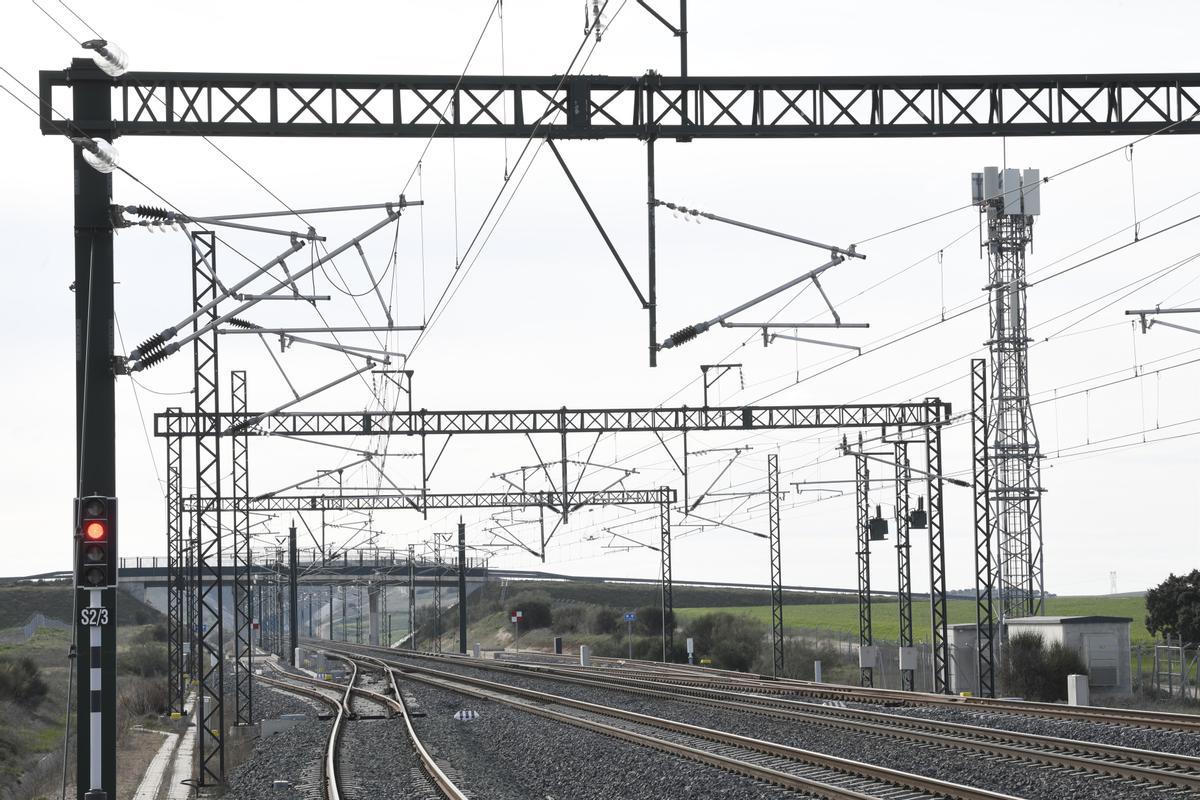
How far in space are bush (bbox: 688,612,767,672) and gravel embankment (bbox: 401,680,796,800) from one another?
36617 mm

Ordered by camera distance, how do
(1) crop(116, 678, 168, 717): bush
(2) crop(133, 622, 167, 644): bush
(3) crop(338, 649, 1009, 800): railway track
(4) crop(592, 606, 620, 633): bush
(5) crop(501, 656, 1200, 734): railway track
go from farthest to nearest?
Result: (2) crop(133, 622, 167, 644): bush, (4) crop(592, 606, 620, 633): bush, (1) crop(116, 678, 168, 717): bush, (5) crop(501, 656, 1200, 734): railway track, (3) crop(338, 649, 1009, 800): railway track

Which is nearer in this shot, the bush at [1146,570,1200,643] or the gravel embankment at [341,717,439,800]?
the gravel embankment at [341,717,439,800]

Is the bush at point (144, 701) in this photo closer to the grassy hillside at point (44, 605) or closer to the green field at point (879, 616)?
the green field at point (879, 616)

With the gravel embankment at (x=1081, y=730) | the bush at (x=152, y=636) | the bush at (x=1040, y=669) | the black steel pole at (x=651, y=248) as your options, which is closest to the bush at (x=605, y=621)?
the bush at (x=152, y=636)

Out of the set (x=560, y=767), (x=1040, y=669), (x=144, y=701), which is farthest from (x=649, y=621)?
(x=560, y=767)

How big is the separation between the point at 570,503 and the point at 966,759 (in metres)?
40.4

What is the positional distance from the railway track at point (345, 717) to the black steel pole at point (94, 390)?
15.5ft

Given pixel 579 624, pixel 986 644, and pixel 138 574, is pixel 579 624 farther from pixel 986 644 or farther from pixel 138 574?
pixel 986 644

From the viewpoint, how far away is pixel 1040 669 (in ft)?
136

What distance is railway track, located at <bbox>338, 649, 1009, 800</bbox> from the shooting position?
1764 cm

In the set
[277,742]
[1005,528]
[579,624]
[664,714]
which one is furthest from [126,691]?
[579,624]

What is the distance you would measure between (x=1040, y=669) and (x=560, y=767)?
22670 mm

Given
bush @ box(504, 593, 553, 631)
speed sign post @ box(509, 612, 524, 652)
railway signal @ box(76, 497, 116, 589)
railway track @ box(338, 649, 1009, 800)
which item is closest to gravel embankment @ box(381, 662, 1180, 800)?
railway track @ box(338, 649, 1009, 800)

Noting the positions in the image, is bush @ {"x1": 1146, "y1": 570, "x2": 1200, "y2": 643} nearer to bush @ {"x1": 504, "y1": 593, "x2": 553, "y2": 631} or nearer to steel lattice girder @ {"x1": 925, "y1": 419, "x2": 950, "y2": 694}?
steel lattice girder @ {"x1": 925, "y1": 419, "x2": 950, "y2": 694}
